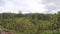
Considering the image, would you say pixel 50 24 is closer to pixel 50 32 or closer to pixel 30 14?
pixel 50 32

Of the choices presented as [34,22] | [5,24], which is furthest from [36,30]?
[5,24]

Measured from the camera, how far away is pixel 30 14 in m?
7.25

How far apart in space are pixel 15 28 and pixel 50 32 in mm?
1441

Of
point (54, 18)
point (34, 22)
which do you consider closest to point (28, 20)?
point (34, 22)

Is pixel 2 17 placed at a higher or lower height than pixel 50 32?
higher

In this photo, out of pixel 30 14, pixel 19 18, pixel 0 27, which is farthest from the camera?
pixel 30 14

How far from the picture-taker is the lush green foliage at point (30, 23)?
640cm

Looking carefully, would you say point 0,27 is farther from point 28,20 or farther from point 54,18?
point 54,18

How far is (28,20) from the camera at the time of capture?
6.75m

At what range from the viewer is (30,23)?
21.7ft

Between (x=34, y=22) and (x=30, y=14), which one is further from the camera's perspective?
(x=30, y=14)

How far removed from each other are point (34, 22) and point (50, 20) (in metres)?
0.72

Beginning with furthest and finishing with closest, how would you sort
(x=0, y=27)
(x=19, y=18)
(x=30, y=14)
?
(x=30, y=14), (x=19, y=18), (x=0, y=27)

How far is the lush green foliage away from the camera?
6402mm
